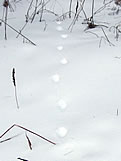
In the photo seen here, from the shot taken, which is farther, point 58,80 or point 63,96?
point 58,80

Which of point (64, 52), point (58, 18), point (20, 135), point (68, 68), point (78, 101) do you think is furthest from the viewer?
point (58, 18)

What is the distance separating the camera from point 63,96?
163 cm

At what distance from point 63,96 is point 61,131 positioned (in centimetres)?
30

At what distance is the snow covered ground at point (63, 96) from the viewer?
126 centimetres

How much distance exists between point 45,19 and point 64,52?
33.5 inches

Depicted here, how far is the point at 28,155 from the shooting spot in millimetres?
1227

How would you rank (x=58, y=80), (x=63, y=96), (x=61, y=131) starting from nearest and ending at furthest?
(x=61, y=131) < (x=63, y=96) < (x=58, y=80)

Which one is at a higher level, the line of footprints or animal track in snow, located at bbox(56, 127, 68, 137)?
the line of footprints

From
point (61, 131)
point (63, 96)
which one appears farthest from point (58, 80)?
point (61, 131)

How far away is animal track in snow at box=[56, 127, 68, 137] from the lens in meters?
1.34

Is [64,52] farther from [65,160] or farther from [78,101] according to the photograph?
[65,160]

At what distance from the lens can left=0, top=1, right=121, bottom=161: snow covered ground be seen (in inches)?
49.7

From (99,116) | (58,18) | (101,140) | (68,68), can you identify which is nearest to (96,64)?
(68,68)

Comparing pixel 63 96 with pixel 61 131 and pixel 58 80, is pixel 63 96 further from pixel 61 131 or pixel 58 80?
pixel 61 131
